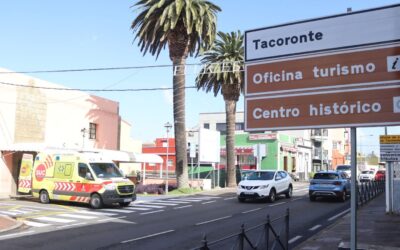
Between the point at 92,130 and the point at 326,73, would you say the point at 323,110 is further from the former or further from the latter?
the point at 92,130

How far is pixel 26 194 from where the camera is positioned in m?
25.1

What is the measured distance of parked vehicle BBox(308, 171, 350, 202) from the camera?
24.1 metres

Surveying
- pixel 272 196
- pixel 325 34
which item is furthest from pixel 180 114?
pixel 325 34

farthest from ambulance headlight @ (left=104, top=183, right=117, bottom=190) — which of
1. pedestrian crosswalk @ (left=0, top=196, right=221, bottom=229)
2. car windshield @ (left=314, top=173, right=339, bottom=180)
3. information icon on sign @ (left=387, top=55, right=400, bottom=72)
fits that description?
information icon on sign @ (left=387, top=55, right=400, bottom=72)

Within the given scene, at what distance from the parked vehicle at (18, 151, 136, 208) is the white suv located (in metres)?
5.90

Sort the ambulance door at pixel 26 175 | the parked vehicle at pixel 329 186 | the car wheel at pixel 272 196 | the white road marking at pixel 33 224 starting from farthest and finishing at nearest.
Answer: the parked vehicle at pixel 329 186, the car wheel at pixel 272 196, the ambulance door at pixel 26 175, the white road marking at pixel 33 224

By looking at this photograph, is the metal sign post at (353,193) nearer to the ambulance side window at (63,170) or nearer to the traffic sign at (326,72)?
the traffic sign at (326,72)

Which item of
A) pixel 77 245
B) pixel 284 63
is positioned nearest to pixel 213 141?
pixel 77 245

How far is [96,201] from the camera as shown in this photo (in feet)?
66.1

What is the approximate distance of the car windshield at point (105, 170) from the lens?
21.0 metres

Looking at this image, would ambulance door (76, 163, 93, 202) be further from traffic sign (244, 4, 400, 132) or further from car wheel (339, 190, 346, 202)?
traffic sign (244, 4, 400, 132)

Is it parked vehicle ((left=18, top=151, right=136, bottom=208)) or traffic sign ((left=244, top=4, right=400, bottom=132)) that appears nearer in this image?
traffic sign ((left=244, top=4, right=400, bottom=132))

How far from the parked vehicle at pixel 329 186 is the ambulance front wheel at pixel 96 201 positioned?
11.5m

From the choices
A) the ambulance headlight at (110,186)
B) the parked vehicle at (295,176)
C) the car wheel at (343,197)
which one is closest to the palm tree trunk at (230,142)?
the car wheel at (343,197)
